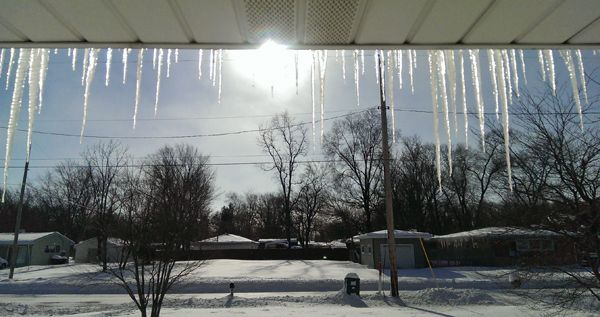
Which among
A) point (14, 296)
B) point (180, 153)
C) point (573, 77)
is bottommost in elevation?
point (14, 296)

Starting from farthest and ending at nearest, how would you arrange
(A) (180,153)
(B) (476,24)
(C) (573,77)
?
(A) (180,153)
(C) (573,77)
(B) (476,24)

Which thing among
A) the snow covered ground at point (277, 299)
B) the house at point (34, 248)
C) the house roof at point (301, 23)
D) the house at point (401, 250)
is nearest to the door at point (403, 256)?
the house at point (401, 250)

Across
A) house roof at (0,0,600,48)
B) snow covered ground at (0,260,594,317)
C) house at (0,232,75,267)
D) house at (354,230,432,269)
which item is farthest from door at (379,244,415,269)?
Result: house at (0,232,75,267)

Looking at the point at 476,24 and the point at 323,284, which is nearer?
the point at 476,24

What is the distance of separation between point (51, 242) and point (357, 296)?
40.6m

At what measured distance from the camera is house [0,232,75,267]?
41.2 meters

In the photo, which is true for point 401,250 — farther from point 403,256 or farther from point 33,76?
point 33,76

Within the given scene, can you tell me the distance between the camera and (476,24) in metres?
2.19

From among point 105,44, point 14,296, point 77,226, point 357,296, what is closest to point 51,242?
point 77,226

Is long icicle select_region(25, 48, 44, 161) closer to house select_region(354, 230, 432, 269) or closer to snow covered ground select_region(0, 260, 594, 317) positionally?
snow covered ground select_region(0, 260, 594, 317)

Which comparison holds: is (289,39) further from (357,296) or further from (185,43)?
(357,296)

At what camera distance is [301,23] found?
2.15 metres

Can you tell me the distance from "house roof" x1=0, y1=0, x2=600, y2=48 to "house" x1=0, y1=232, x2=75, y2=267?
46774 mm

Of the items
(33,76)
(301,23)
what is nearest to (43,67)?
(33,76)
